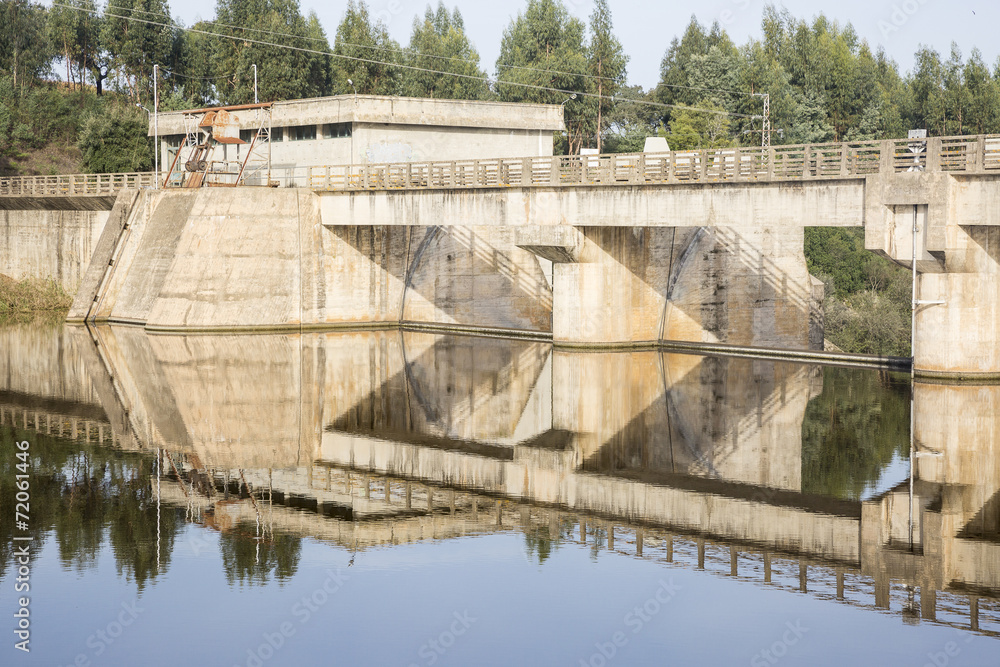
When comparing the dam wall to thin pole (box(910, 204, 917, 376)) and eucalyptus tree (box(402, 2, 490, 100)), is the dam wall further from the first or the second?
eucalyptus tree (box(402, 2, 490, 100))

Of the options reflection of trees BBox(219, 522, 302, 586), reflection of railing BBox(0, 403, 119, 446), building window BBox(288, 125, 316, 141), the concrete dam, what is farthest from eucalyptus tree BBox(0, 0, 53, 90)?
reflection of trees BBox(219, 522, 302, 586)

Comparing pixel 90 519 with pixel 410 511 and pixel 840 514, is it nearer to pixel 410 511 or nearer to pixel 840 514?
A: pixel 410 511

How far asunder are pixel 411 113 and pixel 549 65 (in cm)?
5448

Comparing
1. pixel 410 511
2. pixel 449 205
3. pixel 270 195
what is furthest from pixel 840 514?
pixel 270 195

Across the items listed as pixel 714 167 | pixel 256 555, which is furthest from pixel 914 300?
pixel 256 555

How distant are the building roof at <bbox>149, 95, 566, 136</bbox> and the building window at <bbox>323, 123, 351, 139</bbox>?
45cm

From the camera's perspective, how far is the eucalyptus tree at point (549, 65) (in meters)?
108

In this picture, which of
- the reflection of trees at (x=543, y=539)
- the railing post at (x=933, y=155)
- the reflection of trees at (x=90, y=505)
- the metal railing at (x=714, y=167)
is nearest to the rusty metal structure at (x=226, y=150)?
the metal railing at (x=714, y=167)

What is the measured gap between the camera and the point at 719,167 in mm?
37594

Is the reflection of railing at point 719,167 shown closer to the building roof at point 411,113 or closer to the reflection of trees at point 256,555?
the building roof at point 411,113

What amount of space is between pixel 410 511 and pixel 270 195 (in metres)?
29.4

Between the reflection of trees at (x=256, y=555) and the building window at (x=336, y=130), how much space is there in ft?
123

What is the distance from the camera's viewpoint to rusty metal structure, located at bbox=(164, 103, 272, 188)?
54.3 meters

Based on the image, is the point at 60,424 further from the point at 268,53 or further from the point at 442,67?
the point at 442,67
